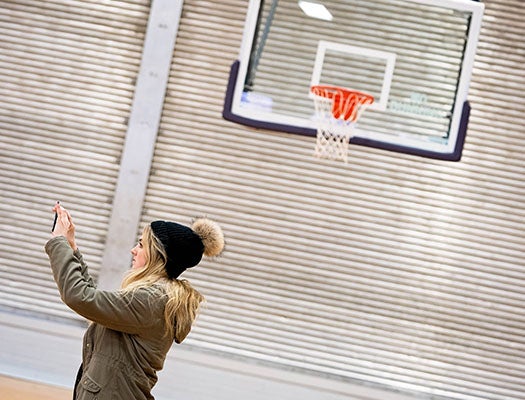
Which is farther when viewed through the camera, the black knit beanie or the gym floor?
the gym floor

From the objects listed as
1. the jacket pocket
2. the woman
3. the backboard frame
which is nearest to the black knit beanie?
the woman

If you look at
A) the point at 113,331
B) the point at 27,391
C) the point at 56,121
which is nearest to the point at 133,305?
the point at 113,331

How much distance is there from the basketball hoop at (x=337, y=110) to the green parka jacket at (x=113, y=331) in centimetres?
403

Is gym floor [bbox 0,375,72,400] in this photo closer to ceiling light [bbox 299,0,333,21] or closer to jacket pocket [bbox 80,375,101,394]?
ceiling light [bbox 299,0,333,21]

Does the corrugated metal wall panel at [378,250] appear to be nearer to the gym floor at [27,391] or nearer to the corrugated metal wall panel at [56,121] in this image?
the corrugated metal wall panel at [56,121]

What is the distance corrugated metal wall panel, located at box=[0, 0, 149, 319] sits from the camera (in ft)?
27.6

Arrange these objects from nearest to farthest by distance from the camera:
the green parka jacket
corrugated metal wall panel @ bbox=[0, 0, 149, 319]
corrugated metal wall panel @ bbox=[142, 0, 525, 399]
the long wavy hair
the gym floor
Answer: the green parka jacket
the long wavy hair
the gym floor
corrugated metal wall panel @ bbox=[142, 0, 525, 399]
corrugated metal wall panel @ bbox=[0, 0, 149, 319]

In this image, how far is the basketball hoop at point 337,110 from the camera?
7.08m

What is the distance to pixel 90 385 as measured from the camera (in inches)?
122

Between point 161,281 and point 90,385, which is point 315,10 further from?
point 90,385

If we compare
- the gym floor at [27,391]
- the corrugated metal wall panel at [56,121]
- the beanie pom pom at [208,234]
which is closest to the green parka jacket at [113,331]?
the beanie pom pom at [208,234]

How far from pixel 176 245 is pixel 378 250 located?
5.05 m

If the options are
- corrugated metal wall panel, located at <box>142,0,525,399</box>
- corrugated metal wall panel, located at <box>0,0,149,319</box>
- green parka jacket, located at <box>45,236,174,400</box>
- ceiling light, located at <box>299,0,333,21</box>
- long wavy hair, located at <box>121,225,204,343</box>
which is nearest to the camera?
green parka jacket, located at <box>45,236,174,400</box>

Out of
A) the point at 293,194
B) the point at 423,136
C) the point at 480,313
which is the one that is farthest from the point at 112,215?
the point at 480,313
